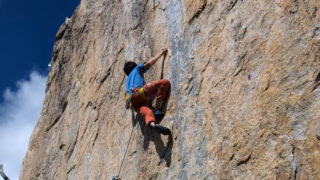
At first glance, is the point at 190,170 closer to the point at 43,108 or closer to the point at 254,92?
the point at 254,92

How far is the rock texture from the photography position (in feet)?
15.2

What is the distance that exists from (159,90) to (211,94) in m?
1.07

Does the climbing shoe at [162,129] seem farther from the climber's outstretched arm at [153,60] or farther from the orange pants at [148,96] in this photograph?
the climber's outstretched arm at [153,60]

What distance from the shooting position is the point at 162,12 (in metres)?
7.68

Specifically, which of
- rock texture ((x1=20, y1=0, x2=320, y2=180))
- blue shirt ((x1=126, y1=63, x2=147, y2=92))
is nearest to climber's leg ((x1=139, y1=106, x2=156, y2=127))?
rock texture ((x1=20, y1=0, x2=320, y2=180))

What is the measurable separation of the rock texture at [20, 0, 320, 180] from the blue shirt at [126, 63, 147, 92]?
20 centimetres

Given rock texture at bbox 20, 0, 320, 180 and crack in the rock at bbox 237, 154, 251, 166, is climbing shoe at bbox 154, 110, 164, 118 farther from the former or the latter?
crack in the rock at bbox 237, 154, 251, 166

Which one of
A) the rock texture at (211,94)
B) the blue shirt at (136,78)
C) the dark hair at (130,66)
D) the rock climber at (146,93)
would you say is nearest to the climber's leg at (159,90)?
the rock climber at (146,93)

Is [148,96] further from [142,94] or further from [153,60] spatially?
[153,60]

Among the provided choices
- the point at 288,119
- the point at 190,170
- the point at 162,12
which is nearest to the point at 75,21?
the point at 162,12

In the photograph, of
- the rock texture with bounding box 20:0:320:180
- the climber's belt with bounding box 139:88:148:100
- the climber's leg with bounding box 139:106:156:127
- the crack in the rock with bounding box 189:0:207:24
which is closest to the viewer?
the rock texture with bounding box 20:0:320:180

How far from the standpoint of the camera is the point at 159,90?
21.8 ft

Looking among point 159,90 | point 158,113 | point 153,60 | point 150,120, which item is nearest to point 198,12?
point 153,60

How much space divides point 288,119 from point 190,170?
5.12 feet
